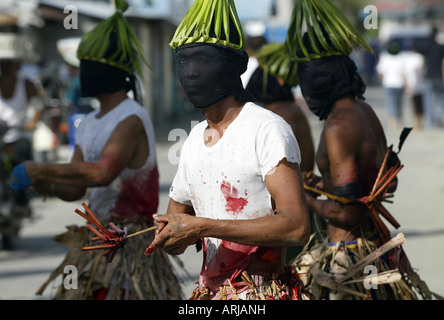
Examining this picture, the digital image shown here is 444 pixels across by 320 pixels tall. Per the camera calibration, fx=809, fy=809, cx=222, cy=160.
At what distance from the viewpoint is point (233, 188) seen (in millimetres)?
3176

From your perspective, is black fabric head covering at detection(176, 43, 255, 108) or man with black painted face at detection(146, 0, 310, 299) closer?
man with black painted face at detection(146, 0, 310, 299)

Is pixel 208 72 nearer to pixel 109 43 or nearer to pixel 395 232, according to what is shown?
pixel 109 43

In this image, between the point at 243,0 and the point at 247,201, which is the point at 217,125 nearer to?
the point at 247,201

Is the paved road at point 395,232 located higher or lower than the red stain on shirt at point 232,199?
lower

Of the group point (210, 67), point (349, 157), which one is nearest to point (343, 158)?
point (349, 157)

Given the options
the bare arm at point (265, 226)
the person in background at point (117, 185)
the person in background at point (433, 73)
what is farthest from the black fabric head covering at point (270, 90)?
the person in background at point (433, 73)

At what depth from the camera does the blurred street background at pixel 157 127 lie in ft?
25.9

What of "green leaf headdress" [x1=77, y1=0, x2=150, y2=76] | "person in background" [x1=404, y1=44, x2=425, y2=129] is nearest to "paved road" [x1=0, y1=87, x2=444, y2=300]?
"green leaf headdress" [x1=77, y1=0, x2=150, y2=76]

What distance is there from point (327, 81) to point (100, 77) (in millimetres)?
1364

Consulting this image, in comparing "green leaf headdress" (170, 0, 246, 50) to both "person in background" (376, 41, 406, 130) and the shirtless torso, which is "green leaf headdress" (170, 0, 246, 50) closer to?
the shirtless torso

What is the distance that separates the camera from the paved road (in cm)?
753

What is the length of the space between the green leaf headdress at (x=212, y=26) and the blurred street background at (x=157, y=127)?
45.8 inches

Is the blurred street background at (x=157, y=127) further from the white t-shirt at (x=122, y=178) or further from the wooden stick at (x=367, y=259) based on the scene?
the wooden stick at (x=367, y=259)

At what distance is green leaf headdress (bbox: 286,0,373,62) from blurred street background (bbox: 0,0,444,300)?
0.45 meters
